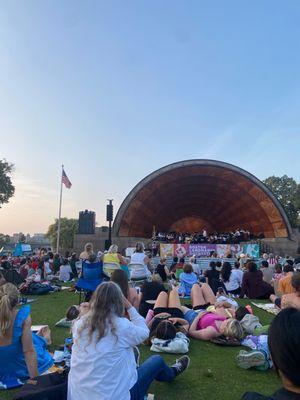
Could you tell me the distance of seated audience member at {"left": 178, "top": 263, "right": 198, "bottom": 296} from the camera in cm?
1002

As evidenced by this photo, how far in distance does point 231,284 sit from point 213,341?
576 centimetres

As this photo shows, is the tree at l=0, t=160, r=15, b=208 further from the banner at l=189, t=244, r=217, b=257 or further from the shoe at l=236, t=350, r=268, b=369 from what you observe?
the shoe at l=236, t=350, r=268, b=369

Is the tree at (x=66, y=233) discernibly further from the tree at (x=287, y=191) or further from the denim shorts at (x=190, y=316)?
the denim shorts at (x=190, y=316)

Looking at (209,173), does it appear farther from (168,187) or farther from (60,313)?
(60,313)

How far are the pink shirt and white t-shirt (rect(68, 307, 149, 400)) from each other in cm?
334

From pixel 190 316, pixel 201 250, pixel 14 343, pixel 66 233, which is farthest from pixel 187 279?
pixel 66 233

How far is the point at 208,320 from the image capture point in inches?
237

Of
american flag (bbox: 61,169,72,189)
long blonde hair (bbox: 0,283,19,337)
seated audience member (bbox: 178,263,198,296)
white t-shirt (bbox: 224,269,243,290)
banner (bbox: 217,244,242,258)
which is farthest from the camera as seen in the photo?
american flag (bbox: 61,169,72,189)

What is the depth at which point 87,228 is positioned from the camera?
30.2m

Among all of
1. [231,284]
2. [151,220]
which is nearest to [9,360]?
[231,284]

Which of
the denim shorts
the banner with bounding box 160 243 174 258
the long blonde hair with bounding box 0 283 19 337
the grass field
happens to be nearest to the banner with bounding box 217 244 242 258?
the banner with bounding box 160 243 174 258

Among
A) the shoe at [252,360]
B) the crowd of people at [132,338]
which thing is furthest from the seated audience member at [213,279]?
the shoe at [252,360]

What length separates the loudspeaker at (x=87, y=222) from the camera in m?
29.4

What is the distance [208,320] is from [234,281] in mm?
5705
